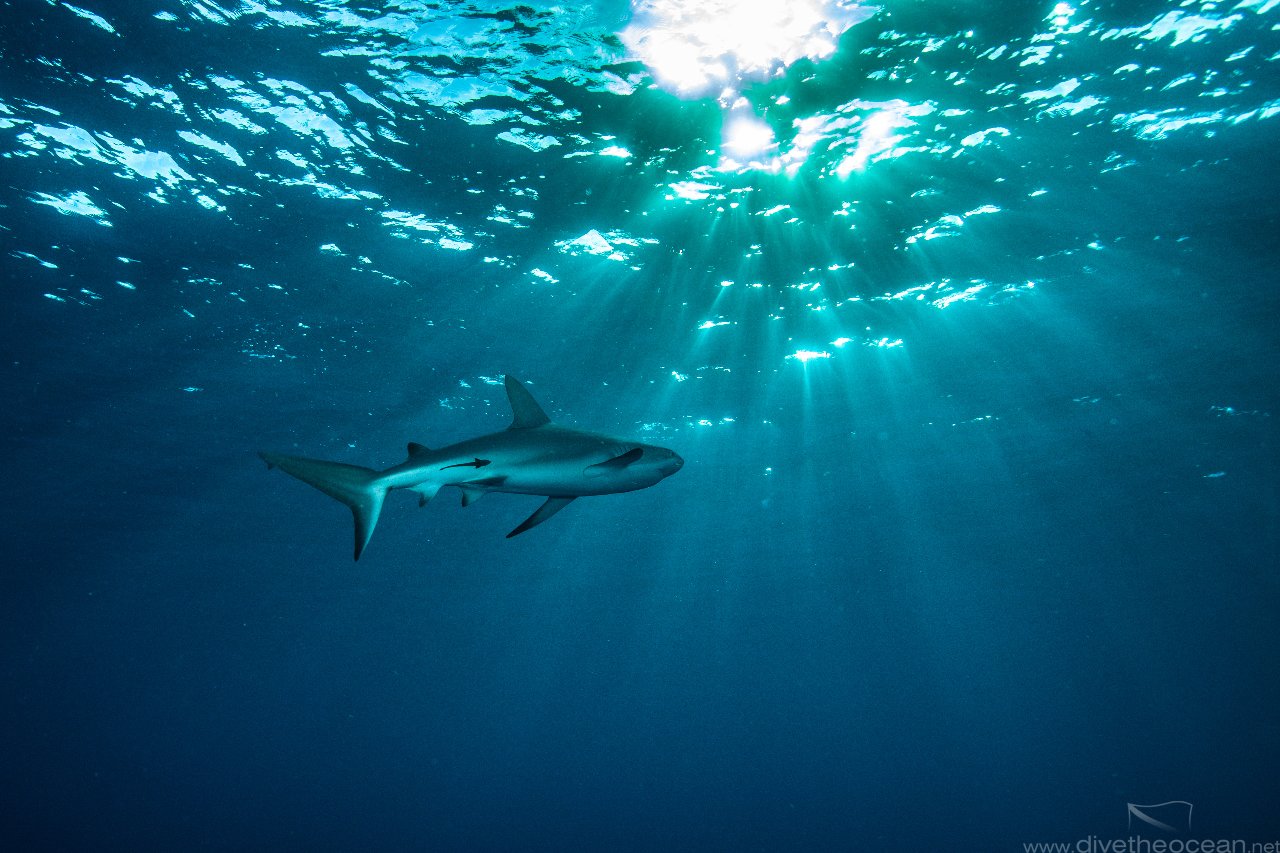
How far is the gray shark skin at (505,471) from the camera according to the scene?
4.46m

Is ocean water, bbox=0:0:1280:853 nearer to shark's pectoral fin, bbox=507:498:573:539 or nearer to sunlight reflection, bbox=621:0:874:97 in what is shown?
sunlight reflection, bbox=621:0:874:97

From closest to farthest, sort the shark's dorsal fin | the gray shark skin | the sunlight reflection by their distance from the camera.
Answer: the gray shark skin → the shark's dorsal fin → the sunlight reflection

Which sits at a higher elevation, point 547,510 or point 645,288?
point 645,288

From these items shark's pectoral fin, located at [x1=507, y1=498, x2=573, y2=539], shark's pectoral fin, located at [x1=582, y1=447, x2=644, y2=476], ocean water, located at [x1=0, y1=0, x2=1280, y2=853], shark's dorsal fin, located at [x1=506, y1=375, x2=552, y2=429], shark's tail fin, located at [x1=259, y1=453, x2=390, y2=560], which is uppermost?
ocean water, located at [x1=0, y1=0, x2=1280, y2=853]

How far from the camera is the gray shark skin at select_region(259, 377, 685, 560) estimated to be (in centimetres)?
446

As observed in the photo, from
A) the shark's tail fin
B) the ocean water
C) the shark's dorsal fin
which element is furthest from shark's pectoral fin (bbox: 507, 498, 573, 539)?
the ocean water

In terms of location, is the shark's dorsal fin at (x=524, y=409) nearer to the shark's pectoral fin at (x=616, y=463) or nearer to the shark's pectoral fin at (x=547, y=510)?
the shark's pectoral fin at (x=547, y=510)

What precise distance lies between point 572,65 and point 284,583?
128ft

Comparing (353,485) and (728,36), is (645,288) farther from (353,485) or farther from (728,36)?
(353,485)

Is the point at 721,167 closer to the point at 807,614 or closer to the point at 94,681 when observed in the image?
the point at 807,614

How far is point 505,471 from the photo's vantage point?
4.50m

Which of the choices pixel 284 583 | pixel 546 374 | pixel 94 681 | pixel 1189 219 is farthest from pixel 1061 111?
pixel 94 681

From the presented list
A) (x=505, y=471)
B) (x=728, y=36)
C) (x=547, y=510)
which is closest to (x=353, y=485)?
(x=505, y=471)

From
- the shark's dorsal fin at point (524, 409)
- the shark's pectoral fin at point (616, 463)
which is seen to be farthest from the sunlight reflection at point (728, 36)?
the shark's pectoral fin at point (616, 463)
